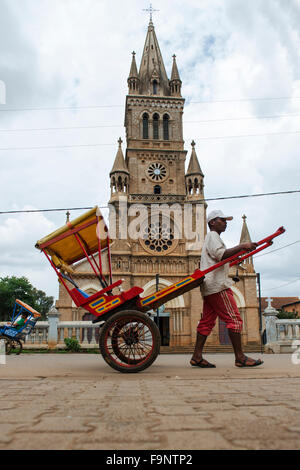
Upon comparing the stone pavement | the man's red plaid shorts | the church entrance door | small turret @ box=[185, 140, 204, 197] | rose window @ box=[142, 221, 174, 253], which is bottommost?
the church entrance door

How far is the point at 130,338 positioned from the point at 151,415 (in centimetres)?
284

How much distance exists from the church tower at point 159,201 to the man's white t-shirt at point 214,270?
20959mm

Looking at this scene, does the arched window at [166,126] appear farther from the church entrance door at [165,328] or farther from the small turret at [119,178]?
the church entrance door at [165,328]

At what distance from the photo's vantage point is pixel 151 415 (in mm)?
2039

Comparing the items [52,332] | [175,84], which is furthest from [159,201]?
[52,332]

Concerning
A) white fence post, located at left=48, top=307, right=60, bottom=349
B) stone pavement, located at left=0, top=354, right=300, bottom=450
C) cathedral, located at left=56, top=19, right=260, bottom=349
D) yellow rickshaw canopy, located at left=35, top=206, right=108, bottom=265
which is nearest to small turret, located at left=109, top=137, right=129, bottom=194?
cathedral, located at left=56, top=19, right=260, bottom=349

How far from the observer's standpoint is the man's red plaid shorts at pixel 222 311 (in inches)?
192

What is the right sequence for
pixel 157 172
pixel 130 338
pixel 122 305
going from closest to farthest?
1. pixel 130 338
2. pixel 122 305
3. pixel 157 172

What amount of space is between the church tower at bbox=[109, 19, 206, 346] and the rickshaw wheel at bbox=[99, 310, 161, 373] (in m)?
20.9

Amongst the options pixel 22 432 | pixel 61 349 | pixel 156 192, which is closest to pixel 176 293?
pixel 22 432

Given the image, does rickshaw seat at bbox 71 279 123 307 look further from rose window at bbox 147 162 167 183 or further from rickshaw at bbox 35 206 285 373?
rose window at bbox 147 162 167 183

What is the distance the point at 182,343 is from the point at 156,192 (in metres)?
12.2

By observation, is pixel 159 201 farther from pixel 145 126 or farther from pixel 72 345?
pixel 72 345

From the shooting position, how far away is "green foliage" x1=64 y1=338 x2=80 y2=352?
1449 cm
